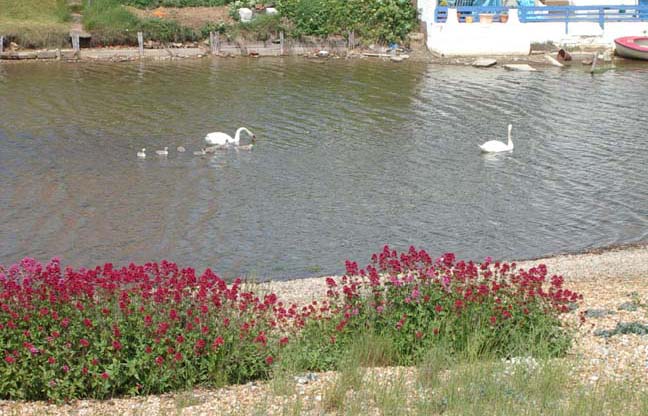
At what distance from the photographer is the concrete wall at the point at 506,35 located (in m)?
47.6

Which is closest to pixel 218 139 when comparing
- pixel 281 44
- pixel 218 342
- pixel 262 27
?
pixel 218 342

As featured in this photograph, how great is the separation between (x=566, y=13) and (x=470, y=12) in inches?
213

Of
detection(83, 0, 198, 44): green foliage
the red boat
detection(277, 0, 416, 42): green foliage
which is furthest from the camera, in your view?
detection(277, 0, 416, 42): green foliage

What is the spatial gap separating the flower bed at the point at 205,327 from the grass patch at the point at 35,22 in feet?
122

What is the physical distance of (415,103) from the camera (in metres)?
35.1

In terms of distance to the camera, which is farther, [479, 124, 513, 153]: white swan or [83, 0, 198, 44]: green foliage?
[83, 0, 198, 44]: green foliage

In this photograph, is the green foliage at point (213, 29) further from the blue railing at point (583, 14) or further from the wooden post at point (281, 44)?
the blue railing at point (583, 14)

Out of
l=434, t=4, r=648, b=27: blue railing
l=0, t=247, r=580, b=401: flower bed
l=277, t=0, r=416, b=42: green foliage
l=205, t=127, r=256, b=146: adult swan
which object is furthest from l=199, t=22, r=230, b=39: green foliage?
l=0, t=247, r=580, b=401: flower bed

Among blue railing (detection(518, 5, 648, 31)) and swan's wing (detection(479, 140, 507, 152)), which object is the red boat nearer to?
blue railing (detection(518, 5, 648, 31))

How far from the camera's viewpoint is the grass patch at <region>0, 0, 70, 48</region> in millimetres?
45375

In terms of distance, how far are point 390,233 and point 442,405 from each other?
10.9m

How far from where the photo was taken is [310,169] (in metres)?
25.0

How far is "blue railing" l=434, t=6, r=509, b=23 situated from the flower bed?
3801cm

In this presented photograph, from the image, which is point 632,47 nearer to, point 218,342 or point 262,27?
point 262,27
